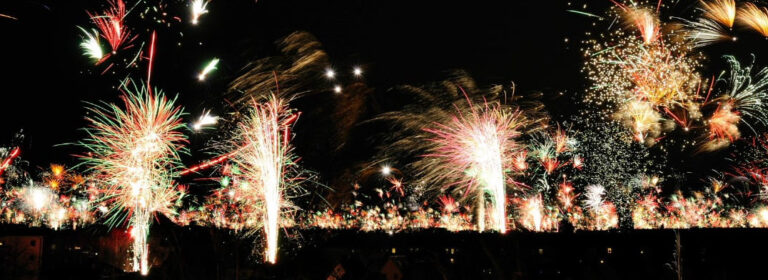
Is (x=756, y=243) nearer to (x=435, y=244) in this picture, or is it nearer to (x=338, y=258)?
(x=435, y=244)

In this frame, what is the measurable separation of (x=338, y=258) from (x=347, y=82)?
37.4ft

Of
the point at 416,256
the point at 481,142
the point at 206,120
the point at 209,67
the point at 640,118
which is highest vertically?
the point at 209,67

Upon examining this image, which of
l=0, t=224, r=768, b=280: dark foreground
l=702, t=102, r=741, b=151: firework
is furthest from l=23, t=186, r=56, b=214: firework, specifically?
l=702, t=102, r=741, b=151: firework

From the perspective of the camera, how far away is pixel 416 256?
27.8 ft

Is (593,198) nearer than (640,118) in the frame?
No

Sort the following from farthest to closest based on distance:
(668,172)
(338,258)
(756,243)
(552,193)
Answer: (668,172)
(552,193)
(756,243)
(338,258)

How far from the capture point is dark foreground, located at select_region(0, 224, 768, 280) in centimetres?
608

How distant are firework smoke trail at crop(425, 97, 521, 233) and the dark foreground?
6.76m

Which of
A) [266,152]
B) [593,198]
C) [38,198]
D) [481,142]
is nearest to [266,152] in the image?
[266,152]

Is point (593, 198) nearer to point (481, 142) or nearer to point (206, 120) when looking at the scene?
point (481, 142)

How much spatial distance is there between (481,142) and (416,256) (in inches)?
355

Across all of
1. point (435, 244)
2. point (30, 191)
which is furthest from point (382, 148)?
point (30, 191)

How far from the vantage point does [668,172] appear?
41.0 metres

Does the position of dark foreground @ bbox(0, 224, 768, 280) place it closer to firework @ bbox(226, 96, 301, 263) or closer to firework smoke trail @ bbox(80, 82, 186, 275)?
firework @ bbox(226, 96, 301, 263)
